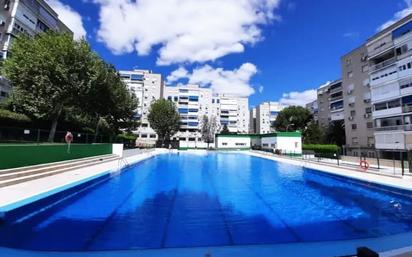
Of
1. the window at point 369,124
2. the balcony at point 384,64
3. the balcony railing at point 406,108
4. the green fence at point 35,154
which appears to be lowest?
the green fence at point 35,154

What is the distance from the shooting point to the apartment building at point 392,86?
32188 millimetres

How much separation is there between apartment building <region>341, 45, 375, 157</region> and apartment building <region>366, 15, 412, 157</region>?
A: 368cm

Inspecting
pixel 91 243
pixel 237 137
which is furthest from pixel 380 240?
pixel 237 137

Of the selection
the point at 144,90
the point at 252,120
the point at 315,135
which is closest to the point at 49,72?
the point at 315,135

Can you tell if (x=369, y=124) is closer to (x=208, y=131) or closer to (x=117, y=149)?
(x=117, y=149)

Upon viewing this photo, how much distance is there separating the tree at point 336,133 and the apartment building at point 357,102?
16.4ft

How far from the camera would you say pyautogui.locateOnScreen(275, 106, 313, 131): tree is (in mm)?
66750

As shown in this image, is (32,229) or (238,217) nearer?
(32,229)

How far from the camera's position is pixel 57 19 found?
1662 inches

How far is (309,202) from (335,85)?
174ft

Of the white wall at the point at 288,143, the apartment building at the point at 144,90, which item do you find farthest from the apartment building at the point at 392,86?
the apartment building at the point at 144,90

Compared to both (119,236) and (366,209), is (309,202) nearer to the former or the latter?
(366,209)

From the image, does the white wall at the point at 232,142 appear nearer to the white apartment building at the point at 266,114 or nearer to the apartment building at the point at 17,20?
the apartment building at the point at 17,20

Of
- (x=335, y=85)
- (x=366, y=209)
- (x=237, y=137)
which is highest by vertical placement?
(x=335, y=85)
